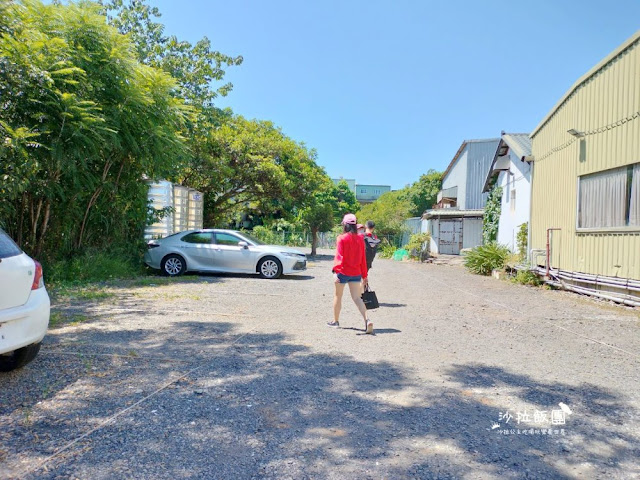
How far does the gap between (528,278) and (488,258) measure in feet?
11.3

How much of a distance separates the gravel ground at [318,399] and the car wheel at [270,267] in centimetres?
545

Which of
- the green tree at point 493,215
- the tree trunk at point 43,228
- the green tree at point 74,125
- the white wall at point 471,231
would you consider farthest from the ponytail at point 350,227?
the white wall at point 471,231

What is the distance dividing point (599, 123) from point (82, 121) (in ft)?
33.4

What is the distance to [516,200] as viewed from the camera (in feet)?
56.0

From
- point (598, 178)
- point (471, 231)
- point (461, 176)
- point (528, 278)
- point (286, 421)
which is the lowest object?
point (286, 421)

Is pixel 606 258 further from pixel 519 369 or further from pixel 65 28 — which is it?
pixel 65 28

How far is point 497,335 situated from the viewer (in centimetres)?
652

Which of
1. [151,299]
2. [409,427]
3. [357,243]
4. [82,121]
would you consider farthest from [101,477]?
[82,121]

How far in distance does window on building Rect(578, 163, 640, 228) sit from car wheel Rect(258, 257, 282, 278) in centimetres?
743

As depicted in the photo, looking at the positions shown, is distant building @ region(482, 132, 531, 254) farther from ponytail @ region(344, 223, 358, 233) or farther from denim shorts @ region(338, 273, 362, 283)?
denim shorts @ region(338, 273, 362, 283)

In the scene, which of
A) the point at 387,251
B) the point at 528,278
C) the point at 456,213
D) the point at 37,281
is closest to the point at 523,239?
the point at 528,278

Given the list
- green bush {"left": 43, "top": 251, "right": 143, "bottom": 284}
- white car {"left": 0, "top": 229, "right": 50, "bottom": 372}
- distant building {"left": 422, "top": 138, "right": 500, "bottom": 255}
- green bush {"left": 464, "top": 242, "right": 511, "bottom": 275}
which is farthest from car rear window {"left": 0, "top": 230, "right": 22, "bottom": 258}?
distant building {"left": 422, "top": 138, "right": 500, "bottom": 255}

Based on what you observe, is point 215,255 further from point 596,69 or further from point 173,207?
point 596,69

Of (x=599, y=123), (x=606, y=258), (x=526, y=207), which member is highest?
(x=599, y=123)
